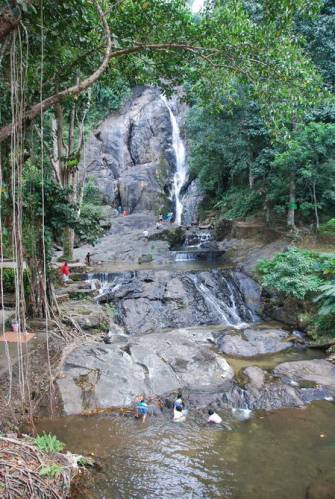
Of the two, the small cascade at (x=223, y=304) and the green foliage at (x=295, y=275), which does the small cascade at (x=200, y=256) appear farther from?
the green foliage at (x=295, y=275)

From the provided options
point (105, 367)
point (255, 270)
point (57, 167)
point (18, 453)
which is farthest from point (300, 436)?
point (57, 167)

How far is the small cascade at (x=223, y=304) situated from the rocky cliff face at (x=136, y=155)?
14091 millimetres

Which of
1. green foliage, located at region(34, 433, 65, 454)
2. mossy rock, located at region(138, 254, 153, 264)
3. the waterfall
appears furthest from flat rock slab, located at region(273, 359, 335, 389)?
the waterfall

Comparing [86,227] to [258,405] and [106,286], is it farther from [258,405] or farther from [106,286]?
[106,286]

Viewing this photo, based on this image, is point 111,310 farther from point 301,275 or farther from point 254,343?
point 301,275

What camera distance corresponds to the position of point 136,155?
28.7m

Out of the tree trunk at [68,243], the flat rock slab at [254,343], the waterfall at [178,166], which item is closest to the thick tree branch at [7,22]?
the flat rock slab at [254,343]

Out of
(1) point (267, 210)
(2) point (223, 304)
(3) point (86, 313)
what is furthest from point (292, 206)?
(3) point (86, 313)

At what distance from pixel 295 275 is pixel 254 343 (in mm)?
2723

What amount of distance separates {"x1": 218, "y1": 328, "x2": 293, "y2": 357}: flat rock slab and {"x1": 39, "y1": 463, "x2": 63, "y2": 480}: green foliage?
5.52 meters

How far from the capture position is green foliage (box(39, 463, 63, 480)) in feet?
12.4

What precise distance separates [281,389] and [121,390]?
2.96 metres

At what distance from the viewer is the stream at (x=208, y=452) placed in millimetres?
4551

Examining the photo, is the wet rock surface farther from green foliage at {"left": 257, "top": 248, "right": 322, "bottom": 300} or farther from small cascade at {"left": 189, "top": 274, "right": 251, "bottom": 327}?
green foliage at {"left": 257, "top": 248, "right": 322, "bottom": 300}
